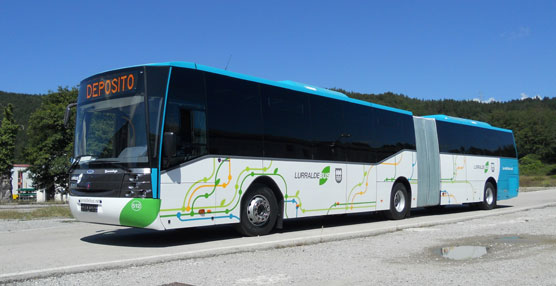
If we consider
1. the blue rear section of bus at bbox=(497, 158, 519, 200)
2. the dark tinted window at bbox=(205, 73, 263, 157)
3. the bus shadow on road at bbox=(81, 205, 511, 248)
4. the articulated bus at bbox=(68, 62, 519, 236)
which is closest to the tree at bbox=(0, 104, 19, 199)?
the bus shadow on road at bbox=(81, 205, 511, 248)

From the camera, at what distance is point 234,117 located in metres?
10.0

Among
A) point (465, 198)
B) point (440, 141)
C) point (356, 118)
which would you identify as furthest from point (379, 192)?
point (465, 198)

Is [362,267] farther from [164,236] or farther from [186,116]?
[164,236]

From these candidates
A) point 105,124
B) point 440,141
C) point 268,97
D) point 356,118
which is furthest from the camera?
point 440,141

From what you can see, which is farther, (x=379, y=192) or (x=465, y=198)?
(x=465, y=198)

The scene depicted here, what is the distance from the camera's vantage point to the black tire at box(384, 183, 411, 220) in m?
15.1

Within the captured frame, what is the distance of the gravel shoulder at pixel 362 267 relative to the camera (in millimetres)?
6215

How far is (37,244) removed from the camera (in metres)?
9.27

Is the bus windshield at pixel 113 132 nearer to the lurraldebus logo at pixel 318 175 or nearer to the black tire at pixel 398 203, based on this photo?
the lurraldebus logo at pixel 318 175

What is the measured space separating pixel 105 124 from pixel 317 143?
5.03m

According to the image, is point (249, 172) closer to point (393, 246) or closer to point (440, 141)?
point (393, 246)

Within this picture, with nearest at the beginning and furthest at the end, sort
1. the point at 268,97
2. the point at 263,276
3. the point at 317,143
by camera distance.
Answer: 1. the point at 263,276
2. the point at 268,97
3. the point at 317,143

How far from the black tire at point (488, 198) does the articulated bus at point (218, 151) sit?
684 cm

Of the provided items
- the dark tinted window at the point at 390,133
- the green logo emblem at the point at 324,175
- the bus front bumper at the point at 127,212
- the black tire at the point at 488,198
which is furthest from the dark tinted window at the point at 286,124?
the black tire at the point at 488,198
